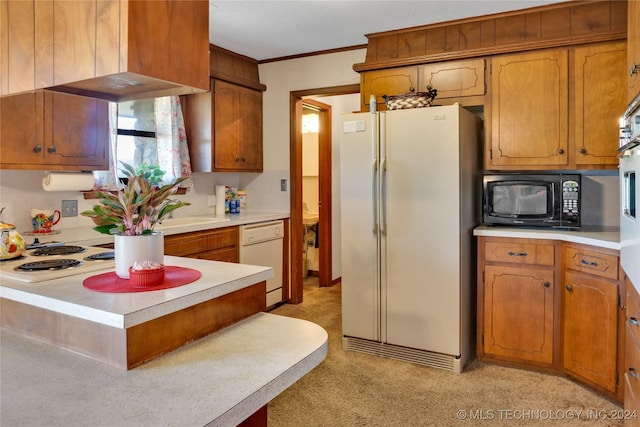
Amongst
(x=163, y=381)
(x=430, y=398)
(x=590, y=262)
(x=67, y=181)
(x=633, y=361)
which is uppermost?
(x=67, y=181)

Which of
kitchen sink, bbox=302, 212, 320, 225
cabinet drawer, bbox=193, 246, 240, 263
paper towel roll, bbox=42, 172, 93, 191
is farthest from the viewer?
kitchen sink, bbox=302, 212, 320, 225

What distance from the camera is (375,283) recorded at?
3016mm

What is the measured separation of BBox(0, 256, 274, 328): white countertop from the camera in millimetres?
1181

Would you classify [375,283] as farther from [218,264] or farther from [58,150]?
[58,150]

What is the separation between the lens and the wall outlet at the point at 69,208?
2969mm

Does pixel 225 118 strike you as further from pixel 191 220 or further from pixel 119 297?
pixel 119 297

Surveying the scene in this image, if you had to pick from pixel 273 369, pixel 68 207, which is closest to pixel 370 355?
pixel 273 369

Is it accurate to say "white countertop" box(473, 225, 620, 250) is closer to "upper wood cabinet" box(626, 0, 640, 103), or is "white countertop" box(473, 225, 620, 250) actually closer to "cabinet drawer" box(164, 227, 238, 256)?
"upper wood cabinet" box(626, 0, 640, 103)

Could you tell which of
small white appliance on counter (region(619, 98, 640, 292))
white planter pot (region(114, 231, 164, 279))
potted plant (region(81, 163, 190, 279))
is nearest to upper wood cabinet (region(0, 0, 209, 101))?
potted plant (region(81, 163, 190, 279))

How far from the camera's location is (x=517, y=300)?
2.82m

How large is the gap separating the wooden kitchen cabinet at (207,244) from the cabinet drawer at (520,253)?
6.29ft

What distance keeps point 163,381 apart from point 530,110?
2.76 m

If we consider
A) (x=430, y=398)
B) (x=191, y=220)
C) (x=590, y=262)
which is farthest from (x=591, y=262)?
(x=191, y=220)

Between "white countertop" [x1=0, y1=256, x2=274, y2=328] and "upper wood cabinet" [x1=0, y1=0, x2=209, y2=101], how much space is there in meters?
0.65
